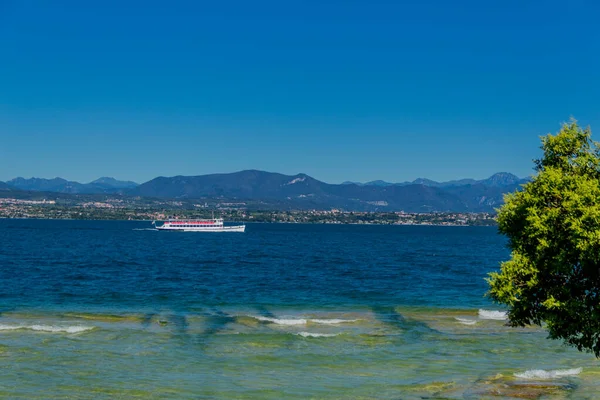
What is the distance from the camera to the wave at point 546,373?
34.9 metres

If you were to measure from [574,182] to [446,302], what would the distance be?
150ft

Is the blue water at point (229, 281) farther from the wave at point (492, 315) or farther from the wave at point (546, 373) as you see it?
the wave at point (546, 373)

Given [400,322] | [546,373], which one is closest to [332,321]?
[400,322]

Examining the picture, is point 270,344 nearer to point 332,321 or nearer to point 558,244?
point 332,321

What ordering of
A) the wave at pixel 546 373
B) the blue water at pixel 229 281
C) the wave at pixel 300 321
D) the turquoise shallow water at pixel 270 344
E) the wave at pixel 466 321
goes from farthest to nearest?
the blue water at pixel 229 281 → the wave at pixel 466 321 → the wave at pixel 300 321 → the wave at pixel 546 373 → the turquoise shallow water at pixel 270 344

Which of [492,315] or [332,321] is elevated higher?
[492,315]

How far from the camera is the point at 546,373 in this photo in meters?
35.6

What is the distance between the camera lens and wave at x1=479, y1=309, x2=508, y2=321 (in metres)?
55.7

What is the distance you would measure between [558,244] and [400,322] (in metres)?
30.4

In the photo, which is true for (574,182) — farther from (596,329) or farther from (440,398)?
(440,398)

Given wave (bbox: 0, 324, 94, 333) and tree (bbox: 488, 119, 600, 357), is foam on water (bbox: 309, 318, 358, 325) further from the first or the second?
tree (bbox: 488, 119, 600, 357)

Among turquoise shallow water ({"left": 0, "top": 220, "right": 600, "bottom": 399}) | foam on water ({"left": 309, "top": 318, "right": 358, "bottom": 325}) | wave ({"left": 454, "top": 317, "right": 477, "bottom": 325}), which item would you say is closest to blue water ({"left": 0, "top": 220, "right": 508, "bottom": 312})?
turquoise shallow water ({"left": 0, "top": 220, "right": 600, "bottom": 399})

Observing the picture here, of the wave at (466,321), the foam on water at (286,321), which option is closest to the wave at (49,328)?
the foam on water at (286,321)

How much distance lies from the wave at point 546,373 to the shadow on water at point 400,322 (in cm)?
1244
